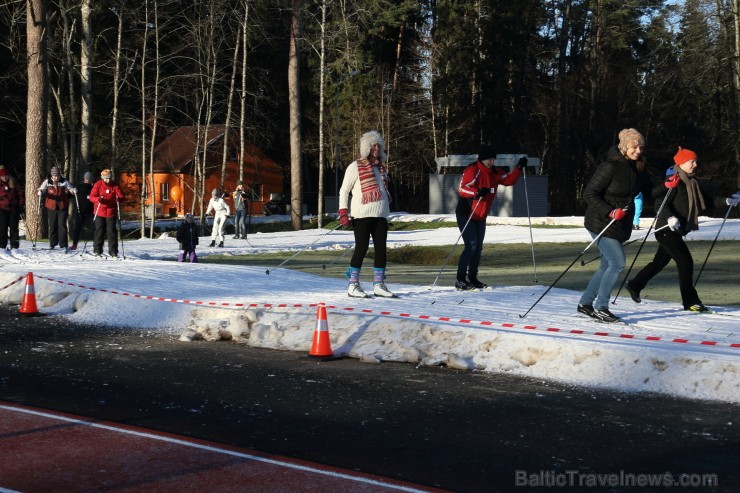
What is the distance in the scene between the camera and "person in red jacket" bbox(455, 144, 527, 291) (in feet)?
45.1

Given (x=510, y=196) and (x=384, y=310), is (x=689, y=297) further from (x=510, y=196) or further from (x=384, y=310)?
(x=510, y=196)

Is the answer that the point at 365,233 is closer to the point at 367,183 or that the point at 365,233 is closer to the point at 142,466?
the point at 367,183

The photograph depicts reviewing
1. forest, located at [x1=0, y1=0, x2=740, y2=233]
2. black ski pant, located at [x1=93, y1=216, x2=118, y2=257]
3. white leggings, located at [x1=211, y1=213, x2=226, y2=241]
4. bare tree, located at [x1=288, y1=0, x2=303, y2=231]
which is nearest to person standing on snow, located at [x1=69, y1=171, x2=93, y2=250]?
black ski pant, located at [x1=93, y1=216, x2=118, y2=257]

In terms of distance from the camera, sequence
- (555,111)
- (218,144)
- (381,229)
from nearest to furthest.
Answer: (381,229) → (555,111) → (218,144)

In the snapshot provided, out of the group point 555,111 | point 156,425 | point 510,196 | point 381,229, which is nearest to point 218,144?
point 555,111

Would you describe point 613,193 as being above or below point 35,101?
below

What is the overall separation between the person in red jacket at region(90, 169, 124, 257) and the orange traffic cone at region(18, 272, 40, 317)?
6.93 meters

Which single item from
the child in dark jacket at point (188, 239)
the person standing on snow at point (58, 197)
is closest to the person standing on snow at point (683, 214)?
the child in dark jacket at point (188, 239)

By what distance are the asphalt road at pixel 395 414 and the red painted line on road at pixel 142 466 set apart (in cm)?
22

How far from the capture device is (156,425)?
7.41 m

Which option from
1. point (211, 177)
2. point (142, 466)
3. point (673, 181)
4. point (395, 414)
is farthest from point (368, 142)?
point (211, 177)

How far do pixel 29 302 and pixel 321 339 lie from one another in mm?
5055

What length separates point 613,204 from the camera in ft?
35.4

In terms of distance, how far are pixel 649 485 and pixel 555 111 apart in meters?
63.9
